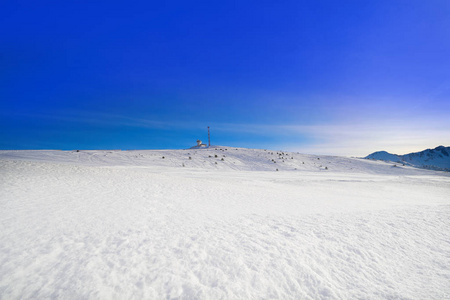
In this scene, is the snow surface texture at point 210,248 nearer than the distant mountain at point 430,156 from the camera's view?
Yes

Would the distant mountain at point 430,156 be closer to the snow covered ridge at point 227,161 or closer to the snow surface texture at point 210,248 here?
the snow covered ridge at point 227,161

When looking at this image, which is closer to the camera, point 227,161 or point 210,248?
point 210,248

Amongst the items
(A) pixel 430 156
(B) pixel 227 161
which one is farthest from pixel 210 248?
(A) pixel 430 156

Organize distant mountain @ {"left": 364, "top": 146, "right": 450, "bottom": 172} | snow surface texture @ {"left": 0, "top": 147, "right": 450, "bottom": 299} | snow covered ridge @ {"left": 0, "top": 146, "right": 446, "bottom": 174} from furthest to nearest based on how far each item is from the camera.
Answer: distant mountain @ {"left": 364, "top": 146, "right": 450, "bottom": 172} < snow covered ridge @ {"left": 0, "top": 146, "right": 446, "bottom": 174} < snow surface texture @ {"left": 0, "top": 147, "right": 450, "bottom": 299}

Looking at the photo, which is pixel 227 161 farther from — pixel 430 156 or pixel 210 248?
pixel 430 156

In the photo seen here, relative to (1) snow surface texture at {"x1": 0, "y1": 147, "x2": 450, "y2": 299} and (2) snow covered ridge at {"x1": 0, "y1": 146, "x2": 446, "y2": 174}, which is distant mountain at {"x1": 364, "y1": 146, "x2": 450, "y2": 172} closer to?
(2) snow covered ridge at {"x1": 0, "y1": 146, "x2": 446, "y2": 174}

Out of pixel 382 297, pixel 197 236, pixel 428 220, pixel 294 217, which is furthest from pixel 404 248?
pixel 197 236

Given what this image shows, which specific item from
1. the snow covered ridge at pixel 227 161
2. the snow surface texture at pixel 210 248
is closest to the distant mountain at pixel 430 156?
the snow covered ridge at pixel 227 161

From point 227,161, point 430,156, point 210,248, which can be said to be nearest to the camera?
point 210,248

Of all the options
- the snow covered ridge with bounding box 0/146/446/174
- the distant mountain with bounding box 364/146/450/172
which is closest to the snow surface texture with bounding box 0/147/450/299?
the snow covered ridge with bounding box 0/146/446/174

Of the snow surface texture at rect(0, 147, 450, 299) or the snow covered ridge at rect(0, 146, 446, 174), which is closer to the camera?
the snow surface texture at rect(0, 147, 450, 299)

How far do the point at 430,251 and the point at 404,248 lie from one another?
0.45m

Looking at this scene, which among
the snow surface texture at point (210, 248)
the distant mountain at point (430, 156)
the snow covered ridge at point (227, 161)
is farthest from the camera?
the distant mountain at point (430, 156)

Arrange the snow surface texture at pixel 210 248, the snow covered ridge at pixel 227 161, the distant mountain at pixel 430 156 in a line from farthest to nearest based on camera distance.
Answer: the distant mountain at pixel 430 156
the snow covered ridge at pixel 227 161
the snow surface texture at pixel 210 248
